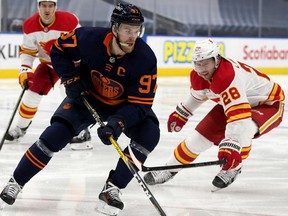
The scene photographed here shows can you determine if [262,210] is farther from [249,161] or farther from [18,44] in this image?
[18,44]

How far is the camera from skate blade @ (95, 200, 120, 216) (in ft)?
10.2

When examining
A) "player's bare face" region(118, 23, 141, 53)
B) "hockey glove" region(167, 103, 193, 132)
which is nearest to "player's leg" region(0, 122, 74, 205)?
"player's bare face" region(118, 23, 141, 53)

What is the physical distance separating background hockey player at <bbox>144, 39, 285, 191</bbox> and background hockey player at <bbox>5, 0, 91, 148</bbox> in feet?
4.36

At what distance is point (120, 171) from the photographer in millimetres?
3146

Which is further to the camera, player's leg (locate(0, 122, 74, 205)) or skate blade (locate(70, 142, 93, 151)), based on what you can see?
skate blade (locate(70, 142, 93, 151))

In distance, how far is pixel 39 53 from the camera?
17.0 ft

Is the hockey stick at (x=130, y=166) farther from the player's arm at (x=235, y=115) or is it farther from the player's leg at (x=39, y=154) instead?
the player's arm at (x=235, y=115)

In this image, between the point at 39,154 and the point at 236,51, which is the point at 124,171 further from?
the point at 236,51

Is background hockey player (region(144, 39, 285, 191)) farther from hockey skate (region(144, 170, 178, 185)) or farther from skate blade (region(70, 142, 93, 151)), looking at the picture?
skate blade (region(70, 142, 93, 151))

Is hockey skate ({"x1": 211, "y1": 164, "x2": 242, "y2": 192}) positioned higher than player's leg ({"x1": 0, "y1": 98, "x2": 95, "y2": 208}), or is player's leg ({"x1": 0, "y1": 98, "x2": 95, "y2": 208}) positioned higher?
player's leg ({"x1": 0, "y1": 98, "x2": 95, "y2": 208})

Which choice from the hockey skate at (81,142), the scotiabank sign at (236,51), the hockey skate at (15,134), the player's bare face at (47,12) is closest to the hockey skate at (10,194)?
the hockey skate at (81,142)

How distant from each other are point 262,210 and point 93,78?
3.08 ft

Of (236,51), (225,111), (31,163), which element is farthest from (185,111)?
(236,51)

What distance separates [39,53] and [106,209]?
2277 mm
